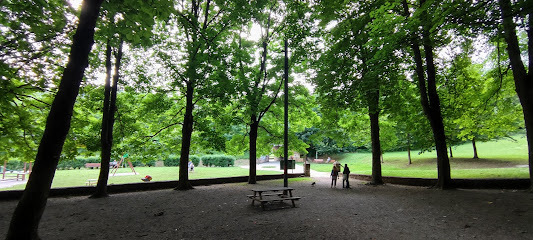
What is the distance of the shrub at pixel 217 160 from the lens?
115 feet

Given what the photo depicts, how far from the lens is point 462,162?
26.0 meters

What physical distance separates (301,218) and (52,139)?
6097 millimetres

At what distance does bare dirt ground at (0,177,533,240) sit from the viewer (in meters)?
5.63

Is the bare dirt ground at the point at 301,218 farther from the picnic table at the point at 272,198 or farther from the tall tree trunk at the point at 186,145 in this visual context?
the tall tree trunk at the point at 186,145

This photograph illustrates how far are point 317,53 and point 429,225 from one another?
1137 cm

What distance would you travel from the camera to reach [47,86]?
8.65m

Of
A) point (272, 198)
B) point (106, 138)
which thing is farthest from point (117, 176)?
point (272, 198)

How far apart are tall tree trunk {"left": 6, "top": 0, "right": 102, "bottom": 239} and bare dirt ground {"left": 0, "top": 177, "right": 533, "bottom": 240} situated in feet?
5.06

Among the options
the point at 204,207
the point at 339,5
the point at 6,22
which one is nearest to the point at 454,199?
the point at 339,5

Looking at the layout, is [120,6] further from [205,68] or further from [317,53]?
[317,53]

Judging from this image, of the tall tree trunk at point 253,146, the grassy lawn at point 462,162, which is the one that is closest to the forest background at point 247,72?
the tall tree trunk at point 253,146

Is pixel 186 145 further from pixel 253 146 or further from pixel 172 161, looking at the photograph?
pixel 172 161

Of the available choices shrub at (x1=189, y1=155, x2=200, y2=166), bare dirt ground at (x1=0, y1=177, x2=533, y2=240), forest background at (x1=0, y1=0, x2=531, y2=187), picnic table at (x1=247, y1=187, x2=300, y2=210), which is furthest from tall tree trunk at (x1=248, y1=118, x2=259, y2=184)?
shrub at (x1=189, y1=155, x2=200, y2=166)

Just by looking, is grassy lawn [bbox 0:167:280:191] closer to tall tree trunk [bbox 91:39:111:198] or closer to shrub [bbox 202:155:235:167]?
tall tree trunk [bbox 91:39:111:198]
